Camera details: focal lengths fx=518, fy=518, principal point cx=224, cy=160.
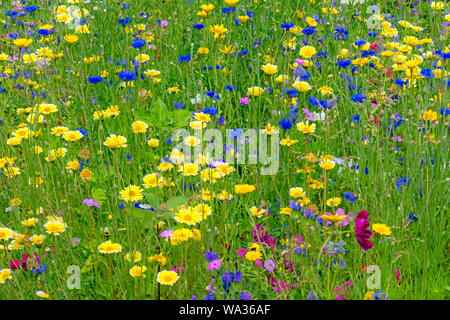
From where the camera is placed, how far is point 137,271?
172 cm

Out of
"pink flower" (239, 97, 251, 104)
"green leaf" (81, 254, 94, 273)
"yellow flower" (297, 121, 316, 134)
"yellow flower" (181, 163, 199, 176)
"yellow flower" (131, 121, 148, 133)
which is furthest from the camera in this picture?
"pink flower" (239, 97, 251, 104)

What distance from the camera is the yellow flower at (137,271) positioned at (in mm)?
1702

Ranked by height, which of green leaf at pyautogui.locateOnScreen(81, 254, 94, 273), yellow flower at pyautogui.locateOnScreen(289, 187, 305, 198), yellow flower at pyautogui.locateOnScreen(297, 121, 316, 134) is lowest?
green leaf at pyautogui.locateOnScreen(81, 254, 94, 273)

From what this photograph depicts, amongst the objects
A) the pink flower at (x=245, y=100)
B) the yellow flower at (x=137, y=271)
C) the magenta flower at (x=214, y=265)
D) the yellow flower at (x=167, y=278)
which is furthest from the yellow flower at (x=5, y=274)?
the pink flower at (x=245, y=100)

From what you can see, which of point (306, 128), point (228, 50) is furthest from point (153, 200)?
point (228, 50)

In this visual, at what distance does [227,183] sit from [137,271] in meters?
0.65

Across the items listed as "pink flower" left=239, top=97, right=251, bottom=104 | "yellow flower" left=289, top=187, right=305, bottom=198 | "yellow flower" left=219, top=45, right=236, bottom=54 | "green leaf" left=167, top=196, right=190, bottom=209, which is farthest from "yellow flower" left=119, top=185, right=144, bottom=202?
"yellow flower" left=219, top=45, right=236, bottom=54

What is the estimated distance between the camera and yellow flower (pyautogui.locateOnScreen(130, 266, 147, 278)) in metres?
1.70

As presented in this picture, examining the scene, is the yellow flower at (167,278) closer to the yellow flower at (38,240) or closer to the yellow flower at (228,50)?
the yellow flower at (38,240)

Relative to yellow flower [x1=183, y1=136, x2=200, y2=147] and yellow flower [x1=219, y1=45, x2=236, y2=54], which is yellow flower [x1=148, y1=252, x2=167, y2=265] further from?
yellow flower [x1=219, y1=45, x2=236, y2=54]

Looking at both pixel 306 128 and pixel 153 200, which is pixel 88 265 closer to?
pixel 153 200

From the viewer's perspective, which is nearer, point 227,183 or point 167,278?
point 167,278

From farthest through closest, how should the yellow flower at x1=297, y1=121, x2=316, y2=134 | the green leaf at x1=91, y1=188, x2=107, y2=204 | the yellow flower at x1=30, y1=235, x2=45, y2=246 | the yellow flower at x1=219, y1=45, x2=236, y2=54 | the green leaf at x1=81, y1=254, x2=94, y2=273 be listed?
the yellow flower at x1=219, y1=45, x2=236, y2=54, the yellow flower at x1=297, y1=121, x2=316, y2=134, the green leaf at x1=91, y1=188, x2=107, y2=204, the green leaf at x1=81, y1=254, x2=94, y2=273, the yellow flower at x1=30, y1=235, x2=45, y2=246

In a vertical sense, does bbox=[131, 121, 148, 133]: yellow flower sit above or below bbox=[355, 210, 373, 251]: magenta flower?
above
